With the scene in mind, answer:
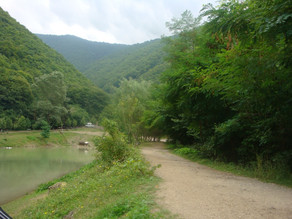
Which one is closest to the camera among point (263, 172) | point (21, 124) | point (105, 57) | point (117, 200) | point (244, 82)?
point (117, 200)

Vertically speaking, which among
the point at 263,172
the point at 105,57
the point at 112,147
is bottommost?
the point at 263,172

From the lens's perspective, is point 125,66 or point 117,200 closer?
point 117,200

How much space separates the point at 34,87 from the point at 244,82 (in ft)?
189

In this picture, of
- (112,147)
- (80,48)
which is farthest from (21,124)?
(80,48)

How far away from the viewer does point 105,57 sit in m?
140

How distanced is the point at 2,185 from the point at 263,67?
16.9 metres

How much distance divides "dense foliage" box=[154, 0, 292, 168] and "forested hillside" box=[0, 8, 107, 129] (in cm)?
4265

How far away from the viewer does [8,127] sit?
148 feet

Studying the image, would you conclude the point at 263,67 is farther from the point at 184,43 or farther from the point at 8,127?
the point at 8,127

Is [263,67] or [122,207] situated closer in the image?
[122,207]

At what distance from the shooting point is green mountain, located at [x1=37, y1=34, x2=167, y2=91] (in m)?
86.9

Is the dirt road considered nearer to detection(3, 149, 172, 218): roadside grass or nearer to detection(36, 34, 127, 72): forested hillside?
detection(3, 149, 172, 218): roadside grass

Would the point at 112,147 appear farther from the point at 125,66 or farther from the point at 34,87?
the point at 125,66

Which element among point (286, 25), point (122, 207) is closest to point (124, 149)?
point (122, 207)
